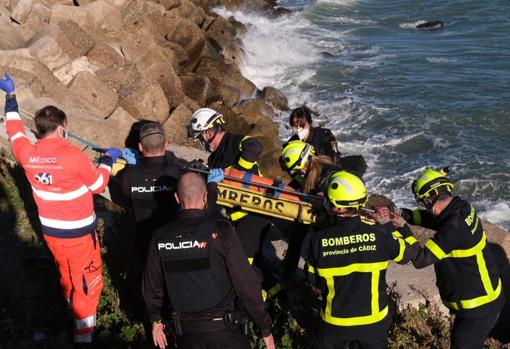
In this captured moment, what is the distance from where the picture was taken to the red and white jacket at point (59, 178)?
4.95 m

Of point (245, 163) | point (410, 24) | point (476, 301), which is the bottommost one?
point (410, 24)

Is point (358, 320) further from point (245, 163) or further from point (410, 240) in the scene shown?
point (245, 163)

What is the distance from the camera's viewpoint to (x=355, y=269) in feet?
14.9

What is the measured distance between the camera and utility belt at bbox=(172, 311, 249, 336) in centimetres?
431

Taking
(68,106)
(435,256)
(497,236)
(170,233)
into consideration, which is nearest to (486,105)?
(497,236)

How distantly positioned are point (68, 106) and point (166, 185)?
622 centimetres

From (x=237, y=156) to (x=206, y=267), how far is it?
2.37 metres

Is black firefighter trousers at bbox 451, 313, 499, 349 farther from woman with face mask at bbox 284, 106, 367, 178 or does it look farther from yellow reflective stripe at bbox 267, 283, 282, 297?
woman with face mask at bbox 284, 106, 367, 178

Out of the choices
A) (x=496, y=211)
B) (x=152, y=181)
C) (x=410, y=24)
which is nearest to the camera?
(x=152, y=181)

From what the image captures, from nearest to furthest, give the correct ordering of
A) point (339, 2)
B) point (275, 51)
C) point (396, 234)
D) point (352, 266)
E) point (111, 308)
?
1. point (352, 266)
2. point (396, 234)
3. point (111, 308)
4. point (275, 51)
5. point (339, 2)

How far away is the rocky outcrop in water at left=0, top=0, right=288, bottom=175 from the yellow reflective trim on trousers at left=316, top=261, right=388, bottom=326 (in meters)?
6.31

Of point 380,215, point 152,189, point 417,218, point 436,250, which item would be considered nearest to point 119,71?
point 152,189

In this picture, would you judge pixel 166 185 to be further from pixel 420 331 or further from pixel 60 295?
pixel 420 331

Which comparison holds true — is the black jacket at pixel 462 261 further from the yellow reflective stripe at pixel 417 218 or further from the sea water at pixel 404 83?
the sea water at pixel 404 83
